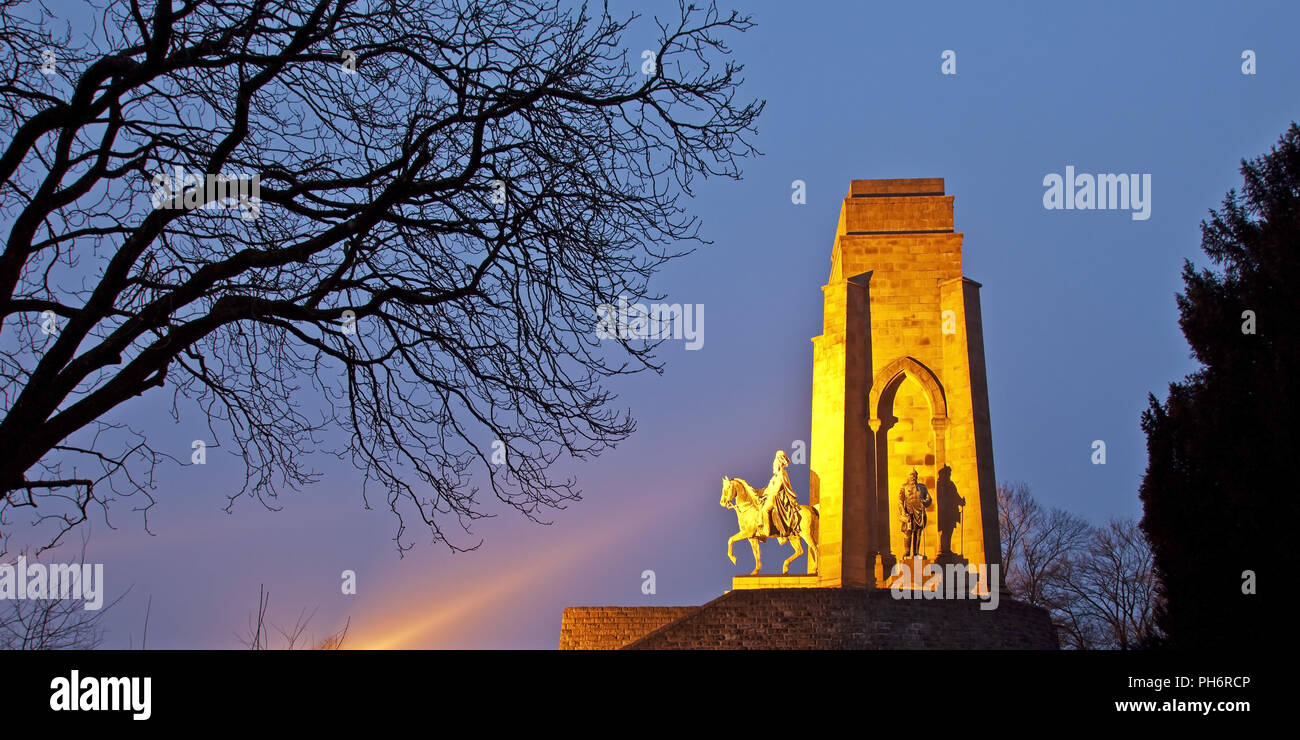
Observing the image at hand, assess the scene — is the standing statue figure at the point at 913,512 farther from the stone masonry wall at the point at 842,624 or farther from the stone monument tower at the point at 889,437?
the stone masonry wall at the point at 842,624

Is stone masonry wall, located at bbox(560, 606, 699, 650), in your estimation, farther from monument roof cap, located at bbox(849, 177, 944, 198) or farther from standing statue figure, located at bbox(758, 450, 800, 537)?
monument roof cap, located at bbox(849, 177, 944, 198)

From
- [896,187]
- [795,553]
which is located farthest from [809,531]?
[896,187]

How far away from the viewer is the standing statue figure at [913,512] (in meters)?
26.9

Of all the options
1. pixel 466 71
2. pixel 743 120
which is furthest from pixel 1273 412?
pixel 466 71

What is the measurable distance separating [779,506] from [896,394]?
15.5ft

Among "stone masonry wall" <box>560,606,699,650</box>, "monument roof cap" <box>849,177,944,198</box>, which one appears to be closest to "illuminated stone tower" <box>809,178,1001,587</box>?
"monument roof cap" <box>849,177,944,198</box>

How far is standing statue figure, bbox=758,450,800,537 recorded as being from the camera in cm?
2805

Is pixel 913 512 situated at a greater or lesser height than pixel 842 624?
greater

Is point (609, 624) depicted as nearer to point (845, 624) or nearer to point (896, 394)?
point (845, 624)

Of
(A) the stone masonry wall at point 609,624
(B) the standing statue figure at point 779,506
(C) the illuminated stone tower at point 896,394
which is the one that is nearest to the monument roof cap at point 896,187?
(C) the illuminated stone tower at point 896,394

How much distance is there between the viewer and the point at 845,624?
20.5 m

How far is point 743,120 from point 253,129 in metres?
3.52

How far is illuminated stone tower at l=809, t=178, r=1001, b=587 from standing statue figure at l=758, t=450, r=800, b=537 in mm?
1150
